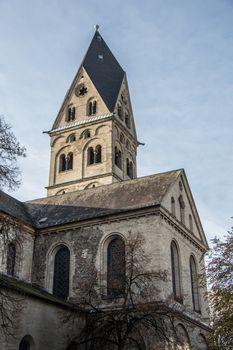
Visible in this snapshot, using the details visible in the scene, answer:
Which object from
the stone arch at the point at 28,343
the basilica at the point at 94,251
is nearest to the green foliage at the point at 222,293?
the basilica at the point at 94,251

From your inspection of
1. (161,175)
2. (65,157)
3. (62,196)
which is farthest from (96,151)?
(161,175)

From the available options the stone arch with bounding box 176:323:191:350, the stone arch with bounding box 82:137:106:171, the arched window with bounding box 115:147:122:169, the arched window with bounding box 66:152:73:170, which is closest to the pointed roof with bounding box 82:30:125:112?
the stone arch with bounding box 82:137:106:171

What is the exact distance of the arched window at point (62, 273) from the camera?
29984 millimetres

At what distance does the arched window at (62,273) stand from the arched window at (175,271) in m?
6.36

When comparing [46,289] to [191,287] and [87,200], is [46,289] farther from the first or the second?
[191,287]

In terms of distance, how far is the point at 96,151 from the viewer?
52.4 metres

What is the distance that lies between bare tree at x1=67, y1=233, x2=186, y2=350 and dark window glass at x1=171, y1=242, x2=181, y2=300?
2572 millimetres

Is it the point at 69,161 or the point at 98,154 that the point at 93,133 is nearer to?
the point at 98,154

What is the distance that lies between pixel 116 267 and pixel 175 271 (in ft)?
16.1

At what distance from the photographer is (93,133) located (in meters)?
53.6

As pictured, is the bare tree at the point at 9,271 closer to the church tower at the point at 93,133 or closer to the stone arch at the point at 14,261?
the stone arch at the point at 14,261

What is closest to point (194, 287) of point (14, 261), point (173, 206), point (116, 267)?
point (173, 206)

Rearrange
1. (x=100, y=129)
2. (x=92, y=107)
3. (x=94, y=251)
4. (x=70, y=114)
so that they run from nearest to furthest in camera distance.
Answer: (x=94, y=251) < (x=100, y=129) < (x=92, y=107) < (x=70, y=114)

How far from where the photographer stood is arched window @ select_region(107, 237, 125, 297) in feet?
81.4
